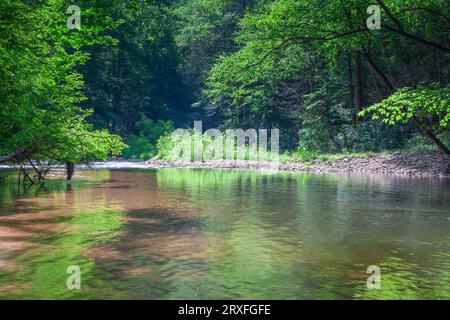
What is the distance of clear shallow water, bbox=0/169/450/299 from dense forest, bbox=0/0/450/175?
2.76 metres

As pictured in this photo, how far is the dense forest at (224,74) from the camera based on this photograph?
1614cm

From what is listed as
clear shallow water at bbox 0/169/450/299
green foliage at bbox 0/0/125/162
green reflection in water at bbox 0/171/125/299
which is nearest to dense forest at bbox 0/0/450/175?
green foliage at bbox 0/0/125/162

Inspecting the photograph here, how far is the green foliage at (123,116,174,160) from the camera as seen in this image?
4490 centimetres

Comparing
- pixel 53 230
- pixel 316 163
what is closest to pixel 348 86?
pixel 316 163

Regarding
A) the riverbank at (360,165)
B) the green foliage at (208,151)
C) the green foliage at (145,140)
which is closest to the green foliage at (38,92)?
the riverbank at (360,165)

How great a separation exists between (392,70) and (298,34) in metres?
19.5

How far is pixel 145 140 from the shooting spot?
4638 cm

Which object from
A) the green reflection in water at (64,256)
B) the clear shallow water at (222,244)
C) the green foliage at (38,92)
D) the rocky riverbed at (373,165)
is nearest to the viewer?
the green reflection in water at (64,256)

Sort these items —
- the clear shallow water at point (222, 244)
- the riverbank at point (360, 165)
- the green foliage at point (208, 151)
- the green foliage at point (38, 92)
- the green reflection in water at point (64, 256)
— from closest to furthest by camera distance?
the green reflection in water at point (64, 256) < the clear shallow water at point (222, 244) < the green foliage at point (38, 92) < the riverbank at point (360, 165) < the green foliage at point (208, 151)

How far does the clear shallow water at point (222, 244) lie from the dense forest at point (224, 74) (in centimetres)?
276

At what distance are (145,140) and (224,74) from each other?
87.3 feet

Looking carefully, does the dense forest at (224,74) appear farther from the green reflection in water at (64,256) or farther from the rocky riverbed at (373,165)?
the green reflection in water at (64,256)

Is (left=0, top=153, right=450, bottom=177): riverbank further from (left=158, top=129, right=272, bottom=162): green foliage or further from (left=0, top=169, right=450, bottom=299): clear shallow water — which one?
(left=0, top=169, right=450, bottom=299): clear shallow water
